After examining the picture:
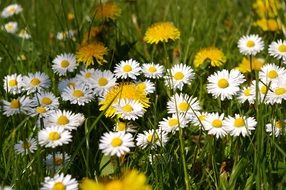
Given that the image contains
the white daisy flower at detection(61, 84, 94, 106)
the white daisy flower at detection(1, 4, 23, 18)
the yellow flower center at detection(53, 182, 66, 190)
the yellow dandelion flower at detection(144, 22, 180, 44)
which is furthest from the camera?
the white daisy flower at detection(1, 4, 23, 18)

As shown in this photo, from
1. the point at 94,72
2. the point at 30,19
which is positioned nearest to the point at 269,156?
the point at 94,72

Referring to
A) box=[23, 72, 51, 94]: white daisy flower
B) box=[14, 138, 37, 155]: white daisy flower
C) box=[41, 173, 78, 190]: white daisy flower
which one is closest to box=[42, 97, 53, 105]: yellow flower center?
box=[23, 72, 51, 94]: white daisy flower

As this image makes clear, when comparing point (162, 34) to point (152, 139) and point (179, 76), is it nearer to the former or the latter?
point (179, 76)

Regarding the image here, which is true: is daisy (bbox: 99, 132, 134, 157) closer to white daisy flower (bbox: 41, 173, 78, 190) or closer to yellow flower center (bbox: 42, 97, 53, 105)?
white daisy flower (bbox: 41, 173, 78, 190)

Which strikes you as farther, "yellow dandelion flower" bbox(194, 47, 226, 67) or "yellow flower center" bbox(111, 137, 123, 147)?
"yellow dandelion flower" bbox(194, 47, 226, 67)

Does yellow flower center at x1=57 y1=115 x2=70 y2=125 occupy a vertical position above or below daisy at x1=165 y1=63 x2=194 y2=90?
below

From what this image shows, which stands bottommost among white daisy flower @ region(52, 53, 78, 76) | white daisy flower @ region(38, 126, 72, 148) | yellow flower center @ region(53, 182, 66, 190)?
yellow flower center @ region(53, 182, 66, 190)

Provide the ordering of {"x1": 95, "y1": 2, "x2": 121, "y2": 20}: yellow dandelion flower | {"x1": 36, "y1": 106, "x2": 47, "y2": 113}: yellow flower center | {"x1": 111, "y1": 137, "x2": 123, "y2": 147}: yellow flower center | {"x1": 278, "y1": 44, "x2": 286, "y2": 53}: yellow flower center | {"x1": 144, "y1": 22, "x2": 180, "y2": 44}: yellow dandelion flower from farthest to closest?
{"x1": 95, "y1": 2, "x2": 121, "y2": 20}: yellow dandelion flower, {"x1": 144, "y1": 22, "x2": 180, "y2": 44}: yellow dandelion flower, {"x1": 278, "y1": 44, "x2": 286, "y2": 53}: yellow flower center, {"x1": 36, "y1": 106, "x2": 47, "y2": 113}: yellow flower center, {"x1": 111, "y1": 137, "x2": 123, "y2": 147}: yellow flower center

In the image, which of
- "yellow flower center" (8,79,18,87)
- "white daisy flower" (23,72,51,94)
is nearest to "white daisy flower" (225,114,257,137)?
"white daisy flower" (23,72,51,94)

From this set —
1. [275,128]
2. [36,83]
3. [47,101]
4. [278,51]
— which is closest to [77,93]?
[47,101]
